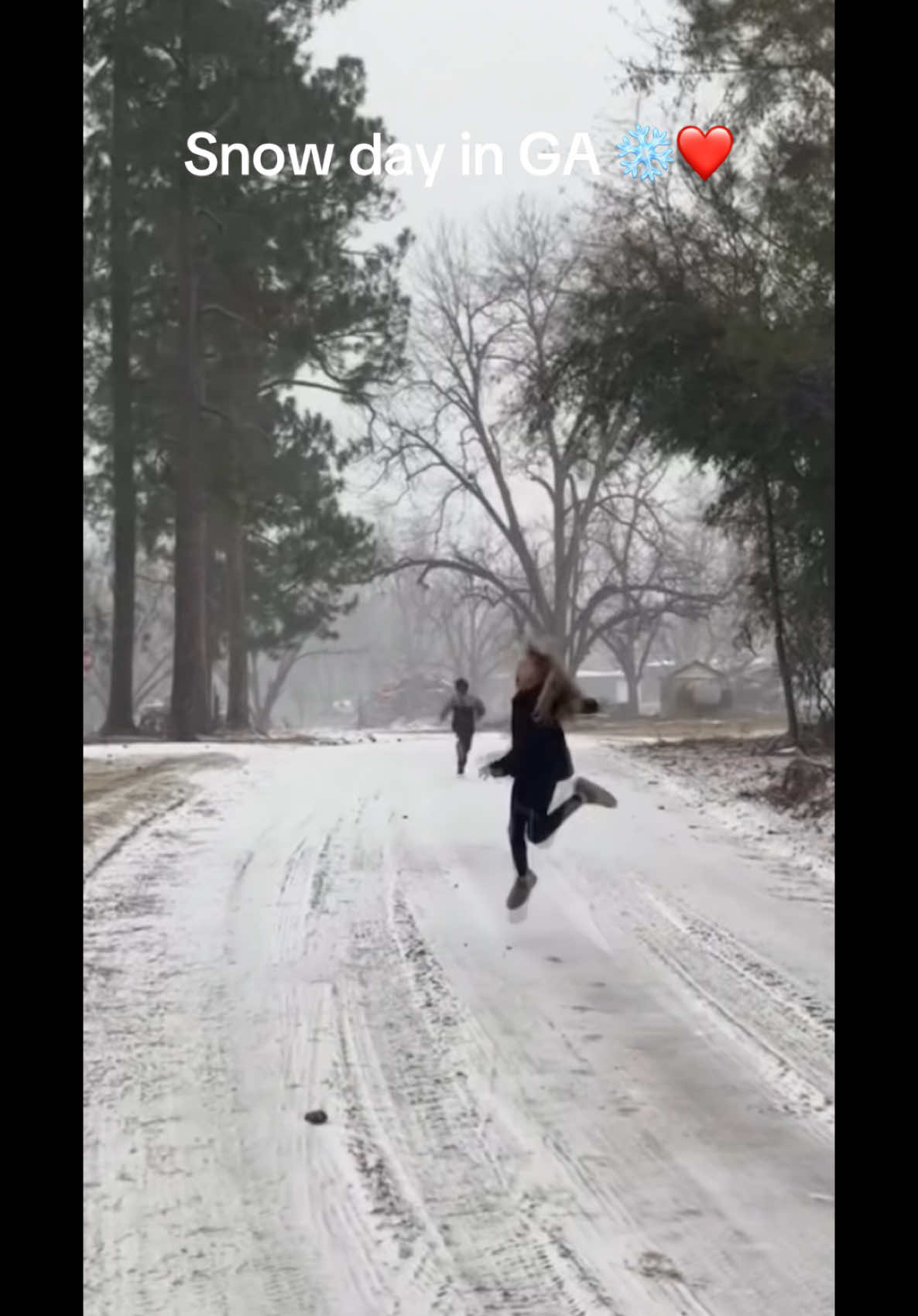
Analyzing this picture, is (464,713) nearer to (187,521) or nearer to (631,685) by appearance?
(631,685)

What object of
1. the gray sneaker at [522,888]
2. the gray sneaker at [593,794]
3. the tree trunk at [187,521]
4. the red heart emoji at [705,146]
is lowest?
the gray sneaker at [522,888]

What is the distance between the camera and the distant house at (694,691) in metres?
2.65

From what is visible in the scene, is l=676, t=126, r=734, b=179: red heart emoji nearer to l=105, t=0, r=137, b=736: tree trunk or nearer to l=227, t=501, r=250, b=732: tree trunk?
l=105, t=0, r=137, b=736: tree trunk

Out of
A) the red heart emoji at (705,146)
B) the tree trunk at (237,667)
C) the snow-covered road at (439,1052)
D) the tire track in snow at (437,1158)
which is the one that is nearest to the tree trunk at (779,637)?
the snow-covered road at (439,1052)

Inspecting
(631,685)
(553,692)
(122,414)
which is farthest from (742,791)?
(122,414)

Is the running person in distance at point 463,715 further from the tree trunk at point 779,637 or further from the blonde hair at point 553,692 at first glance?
the tree trunk at point 779,637

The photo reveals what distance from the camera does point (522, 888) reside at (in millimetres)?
2633

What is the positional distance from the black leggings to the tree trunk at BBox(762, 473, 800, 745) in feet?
1.61

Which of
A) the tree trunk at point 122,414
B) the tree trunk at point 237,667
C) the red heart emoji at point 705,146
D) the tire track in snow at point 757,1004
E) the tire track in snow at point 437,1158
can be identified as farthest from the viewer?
the tree trunk at point 237,667

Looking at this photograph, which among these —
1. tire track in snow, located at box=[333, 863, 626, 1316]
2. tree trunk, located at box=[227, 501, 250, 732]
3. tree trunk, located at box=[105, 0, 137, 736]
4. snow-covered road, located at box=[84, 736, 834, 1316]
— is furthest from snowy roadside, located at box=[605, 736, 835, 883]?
tree trunk, located at box=[105, 0, 137, 736]

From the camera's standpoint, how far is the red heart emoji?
2.54 metres

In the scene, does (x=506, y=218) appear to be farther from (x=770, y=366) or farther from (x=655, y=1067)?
(x=655, y=1067)

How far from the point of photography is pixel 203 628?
265 cm
